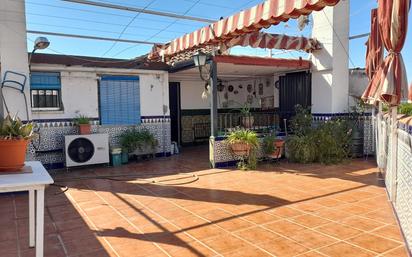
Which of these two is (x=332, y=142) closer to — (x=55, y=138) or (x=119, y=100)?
(x=119, y=100)

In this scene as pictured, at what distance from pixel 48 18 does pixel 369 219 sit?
8751 millimetres

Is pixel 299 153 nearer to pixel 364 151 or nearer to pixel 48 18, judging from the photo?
pixel 364 151

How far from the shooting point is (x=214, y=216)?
414 cm

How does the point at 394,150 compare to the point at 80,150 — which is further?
the point at 80,150

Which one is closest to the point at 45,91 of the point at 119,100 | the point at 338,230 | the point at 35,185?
the point at 119,100

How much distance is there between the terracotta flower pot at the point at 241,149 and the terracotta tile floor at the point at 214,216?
78cm

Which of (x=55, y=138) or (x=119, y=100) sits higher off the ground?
(x=119, y=100)

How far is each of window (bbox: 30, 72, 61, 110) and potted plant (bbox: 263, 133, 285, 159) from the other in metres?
5.04

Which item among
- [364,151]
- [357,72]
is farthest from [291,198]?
[357,72]

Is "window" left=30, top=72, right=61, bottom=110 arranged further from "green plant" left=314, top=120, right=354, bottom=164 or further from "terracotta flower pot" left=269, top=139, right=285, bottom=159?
"green plant" left=314, top=120, right=354, bottom=164

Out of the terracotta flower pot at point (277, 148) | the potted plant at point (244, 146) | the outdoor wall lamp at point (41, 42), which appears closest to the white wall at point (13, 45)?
the outdoor wall lamp at point (41, 42)

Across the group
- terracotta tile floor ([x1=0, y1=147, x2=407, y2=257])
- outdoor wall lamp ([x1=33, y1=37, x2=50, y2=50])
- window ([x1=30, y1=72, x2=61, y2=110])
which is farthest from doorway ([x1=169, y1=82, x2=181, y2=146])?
outdoor wall lamp ([x1=33, y1=37, x2=50, y2=50])

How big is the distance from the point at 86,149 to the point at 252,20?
4.91m

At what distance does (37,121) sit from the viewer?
7516mm
